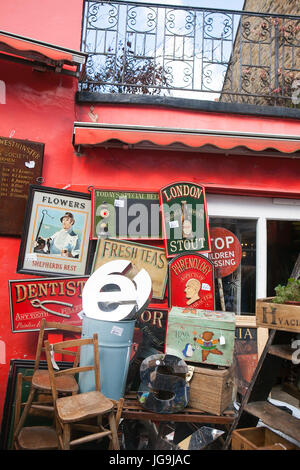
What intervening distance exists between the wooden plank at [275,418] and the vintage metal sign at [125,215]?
237 centimetres

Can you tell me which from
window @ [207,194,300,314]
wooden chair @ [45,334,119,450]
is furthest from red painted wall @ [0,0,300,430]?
wooden chair @ [45,334,119,450]

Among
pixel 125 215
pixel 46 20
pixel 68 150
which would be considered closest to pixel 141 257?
pixel 125 215

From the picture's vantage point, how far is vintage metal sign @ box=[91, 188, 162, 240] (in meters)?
4.82

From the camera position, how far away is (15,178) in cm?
464

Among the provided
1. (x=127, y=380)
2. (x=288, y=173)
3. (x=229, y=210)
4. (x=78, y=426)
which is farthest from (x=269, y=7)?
(x=78, y=426)

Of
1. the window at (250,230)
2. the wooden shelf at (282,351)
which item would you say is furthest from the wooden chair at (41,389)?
the window at (250,230)

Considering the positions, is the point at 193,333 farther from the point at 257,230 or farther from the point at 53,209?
the point at 53,209

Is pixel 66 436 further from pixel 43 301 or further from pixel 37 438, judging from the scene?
pixel 43 301

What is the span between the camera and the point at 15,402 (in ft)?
12.6

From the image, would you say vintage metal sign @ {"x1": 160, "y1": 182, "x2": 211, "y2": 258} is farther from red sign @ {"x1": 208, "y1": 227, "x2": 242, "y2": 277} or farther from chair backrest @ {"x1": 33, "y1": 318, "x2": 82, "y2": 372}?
chair backrest @ {"x1": 33, "y1": 318, "x2": 82, "y2": 372}

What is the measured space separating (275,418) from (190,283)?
203 cm

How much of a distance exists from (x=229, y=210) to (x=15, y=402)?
3616mm

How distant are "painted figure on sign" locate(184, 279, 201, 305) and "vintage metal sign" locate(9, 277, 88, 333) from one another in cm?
139

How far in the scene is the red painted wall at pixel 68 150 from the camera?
4.76 m
